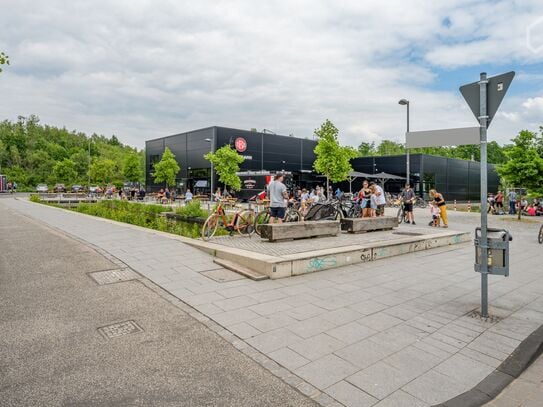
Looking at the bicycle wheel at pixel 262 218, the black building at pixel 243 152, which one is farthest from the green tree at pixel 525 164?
the black building at pixel 243 152

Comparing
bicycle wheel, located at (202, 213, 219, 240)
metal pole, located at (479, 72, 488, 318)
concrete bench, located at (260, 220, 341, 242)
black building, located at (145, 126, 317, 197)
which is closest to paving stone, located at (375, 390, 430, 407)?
metal pole, located at (479, 72, 488, 318)

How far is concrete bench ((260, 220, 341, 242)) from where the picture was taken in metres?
8.55

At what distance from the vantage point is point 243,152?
41.9m

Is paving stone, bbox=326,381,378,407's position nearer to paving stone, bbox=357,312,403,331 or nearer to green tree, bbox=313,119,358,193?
paving stone, bbox=357,312,403,331

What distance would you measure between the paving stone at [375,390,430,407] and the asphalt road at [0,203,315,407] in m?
0.57

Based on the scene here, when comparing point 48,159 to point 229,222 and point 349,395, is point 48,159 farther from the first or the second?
point 349,395

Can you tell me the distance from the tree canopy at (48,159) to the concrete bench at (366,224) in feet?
170

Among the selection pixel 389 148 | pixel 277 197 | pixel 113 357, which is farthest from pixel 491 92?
pixel 389 148

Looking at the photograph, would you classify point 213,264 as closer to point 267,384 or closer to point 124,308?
point 124,308

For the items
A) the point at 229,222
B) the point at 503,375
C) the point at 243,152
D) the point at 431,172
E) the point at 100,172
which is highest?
the point at 243,152

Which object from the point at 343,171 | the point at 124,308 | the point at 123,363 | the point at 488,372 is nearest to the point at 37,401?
the point at 123,363

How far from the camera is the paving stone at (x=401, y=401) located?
2674 millimetres

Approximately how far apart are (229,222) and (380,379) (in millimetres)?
7331

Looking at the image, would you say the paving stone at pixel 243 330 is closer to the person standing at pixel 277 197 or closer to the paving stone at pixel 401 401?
the paving stone at pixel 401 401
